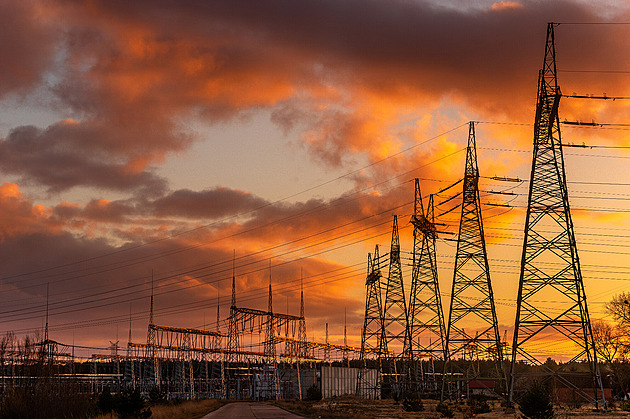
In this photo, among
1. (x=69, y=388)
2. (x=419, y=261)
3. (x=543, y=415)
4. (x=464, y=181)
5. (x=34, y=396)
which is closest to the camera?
(x=543, y=415)

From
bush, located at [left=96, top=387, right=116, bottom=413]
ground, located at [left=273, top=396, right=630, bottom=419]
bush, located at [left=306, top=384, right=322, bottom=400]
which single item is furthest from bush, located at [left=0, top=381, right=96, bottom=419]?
bush, located at [left=306, top=384, right=322, bottom=400]

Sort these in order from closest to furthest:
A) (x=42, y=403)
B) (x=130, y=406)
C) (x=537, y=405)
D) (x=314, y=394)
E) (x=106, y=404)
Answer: (x=537, y=405) < (x=42, y=403) < (x=130, y=406) < (x=106, y=404) < (x=314, y=394)

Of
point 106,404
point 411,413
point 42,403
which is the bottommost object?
point 411,413

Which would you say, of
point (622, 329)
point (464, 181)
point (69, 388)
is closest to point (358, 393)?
point (622, 329)

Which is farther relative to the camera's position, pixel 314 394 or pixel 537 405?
pixel 314 394

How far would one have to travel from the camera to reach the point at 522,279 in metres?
48.3

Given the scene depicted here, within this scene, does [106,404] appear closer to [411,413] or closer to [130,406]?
[130,406]

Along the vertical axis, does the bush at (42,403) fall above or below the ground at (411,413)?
above

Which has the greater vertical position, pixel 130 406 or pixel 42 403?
pixel 42 403

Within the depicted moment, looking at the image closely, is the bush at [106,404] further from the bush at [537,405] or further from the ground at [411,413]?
the bush at [537,405]

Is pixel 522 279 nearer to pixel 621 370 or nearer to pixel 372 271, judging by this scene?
pixel 372 271

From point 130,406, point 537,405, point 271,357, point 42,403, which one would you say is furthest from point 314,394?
point 537,405

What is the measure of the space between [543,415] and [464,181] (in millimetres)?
38264

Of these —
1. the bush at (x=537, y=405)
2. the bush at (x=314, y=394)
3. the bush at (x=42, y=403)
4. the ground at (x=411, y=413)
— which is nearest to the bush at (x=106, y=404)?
the bush at (x=42, y=403)
